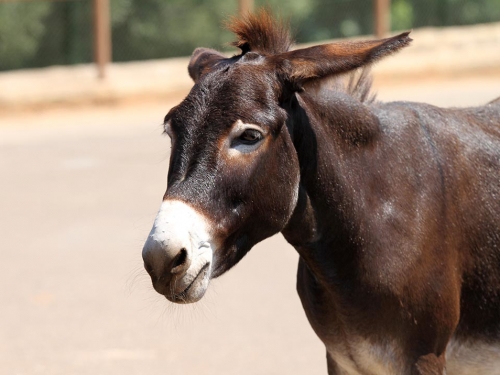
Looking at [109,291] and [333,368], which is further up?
[333,368]

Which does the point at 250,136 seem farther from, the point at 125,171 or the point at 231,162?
the point at 125,171

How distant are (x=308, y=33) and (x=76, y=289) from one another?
1201 centimetres

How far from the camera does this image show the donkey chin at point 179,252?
312 cm

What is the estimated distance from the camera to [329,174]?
373cm

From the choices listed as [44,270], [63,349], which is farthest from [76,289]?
[63,349]

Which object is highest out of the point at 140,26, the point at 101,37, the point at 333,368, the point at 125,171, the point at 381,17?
the point at 333,368

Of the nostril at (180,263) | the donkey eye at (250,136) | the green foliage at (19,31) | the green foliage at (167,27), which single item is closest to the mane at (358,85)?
the donkey eye at (250,136)

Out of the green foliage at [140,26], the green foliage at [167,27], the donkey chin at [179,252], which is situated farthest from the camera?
the green foliage at [167,27]

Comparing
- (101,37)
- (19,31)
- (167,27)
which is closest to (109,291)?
(101,37)

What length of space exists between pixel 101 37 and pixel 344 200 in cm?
1245

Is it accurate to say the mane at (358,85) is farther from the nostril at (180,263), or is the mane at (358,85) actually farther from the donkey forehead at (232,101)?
the nostril at (180,263)

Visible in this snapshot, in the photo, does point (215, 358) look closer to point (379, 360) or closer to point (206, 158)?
point (379, 360)

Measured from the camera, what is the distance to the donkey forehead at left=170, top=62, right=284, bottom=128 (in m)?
3.37

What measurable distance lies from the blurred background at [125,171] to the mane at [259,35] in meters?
0.36
